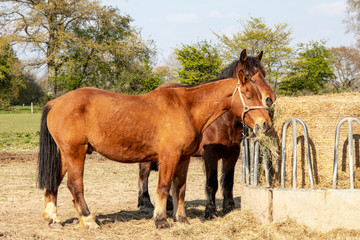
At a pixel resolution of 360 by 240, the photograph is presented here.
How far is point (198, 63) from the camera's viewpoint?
32562 millimetres

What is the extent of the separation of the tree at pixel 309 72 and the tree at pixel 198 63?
6895 mm

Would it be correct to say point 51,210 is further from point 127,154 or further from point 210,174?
point 210,174

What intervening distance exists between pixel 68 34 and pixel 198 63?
1173 cm

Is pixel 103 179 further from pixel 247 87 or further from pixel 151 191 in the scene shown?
pixel 247 87

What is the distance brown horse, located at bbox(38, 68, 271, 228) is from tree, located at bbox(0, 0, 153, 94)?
30506 mm

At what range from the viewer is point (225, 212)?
650cm

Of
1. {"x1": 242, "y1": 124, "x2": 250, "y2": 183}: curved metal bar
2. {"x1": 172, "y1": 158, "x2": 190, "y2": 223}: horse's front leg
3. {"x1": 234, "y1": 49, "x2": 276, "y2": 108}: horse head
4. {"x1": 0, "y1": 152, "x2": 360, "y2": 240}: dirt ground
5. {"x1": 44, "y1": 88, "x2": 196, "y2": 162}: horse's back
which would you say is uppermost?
{"x1": 234, "y1": 49, "x2": 276, "y2": 108}: horse head

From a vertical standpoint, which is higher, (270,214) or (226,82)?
(226,82)

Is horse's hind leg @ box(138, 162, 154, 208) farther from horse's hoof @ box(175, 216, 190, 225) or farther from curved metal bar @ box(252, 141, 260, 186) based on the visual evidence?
curved metal bar @ box(252, 141, 260, 186)

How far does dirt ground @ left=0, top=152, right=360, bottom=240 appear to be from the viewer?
4961 millimetres

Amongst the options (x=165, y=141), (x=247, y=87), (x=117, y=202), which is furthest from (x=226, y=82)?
(x=117, y=202)

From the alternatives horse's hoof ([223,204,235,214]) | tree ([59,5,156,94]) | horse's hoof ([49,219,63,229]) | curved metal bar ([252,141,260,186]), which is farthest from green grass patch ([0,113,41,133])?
curved metal bar ([252,141,260,186])

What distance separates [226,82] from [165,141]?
1182 millimetres

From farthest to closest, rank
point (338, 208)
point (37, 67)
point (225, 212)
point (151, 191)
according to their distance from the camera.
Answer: point (37, 67)
point (151, 191)
point (225, 212)
point (338, 208)
